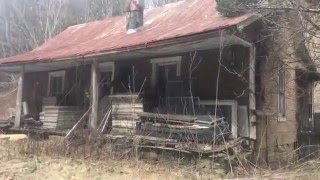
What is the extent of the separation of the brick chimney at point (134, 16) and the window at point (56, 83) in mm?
4015

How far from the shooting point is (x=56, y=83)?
18125 mm

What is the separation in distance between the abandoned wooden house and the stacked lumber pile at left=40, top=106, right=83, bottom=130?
36mm

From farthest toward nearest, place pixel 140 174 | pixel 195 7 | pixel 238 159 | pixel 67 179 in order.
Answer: pixel 195 7 → pixel 238 159 → pixel 140 174 → pixel 67 179

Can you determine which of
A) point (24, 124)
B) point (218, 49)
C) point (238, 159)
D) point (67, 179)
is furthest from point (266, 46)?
point (24, 124)

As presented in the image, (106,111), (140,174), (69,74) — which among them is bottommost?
(140,174)

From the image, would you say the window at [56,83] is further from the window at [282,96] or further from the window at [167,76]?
the window at [282,96]

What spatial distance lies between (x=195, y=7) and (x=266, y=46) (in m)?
3.48

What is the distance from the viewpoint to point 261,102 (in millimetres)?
11430

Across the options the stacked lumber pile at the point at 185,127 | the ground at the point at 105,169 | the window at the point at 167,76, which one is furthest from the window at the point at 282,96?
the stacked lumber pile at the point at 185,127

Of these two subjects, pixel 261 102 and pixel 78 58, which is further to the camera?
pixel 78 58

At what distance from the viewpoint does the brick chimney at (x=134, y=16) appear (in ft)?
49.3

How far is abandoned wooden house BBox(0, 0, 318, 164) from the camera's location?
35.0 ft

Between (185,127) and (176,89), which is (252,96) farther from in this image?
(176,89)

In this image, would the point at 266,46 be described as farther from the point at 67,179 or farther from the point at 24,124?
the point at 24,124
